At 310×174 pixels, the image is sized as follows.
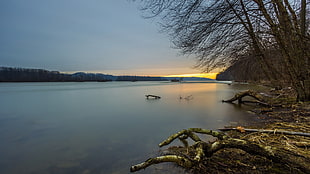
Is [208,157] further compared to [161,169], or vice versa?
[161,169]

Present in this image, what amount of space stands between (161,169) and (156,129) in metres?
2.51

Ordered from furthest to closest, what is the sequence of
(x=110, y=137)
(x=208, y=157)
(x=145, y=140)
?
(x=110, y=137), (x=145, y=140), (x=208, y=157)

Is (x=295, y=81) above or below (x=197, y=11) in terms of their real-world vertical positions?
below

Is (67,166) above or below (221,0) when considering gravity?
below

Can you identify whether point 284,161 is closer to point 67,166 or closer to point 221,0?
point 67,166

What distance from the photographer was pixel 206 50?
558 cm

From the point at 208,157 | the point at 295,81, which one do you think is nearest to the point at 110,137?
the point at 208,157

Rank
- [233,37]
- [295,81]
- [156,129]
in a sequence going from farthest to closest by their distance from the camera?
1. [233,37]
2. [295,81]
3. [156,129]

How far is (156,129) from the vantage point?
456 cm

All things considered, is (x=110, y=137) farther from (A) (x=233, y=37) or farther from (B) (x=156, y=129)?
(A) (x=233, y=37)

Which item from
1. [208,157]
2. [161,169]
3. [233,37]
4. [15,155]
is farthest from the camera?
[233,37]

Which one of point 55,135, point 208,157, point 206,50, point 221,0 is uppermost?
point 221,0

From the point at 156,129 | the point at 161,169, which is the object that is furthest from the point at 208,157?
the point at 156,129

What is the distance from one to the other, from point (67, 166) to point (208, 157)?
233 cm
